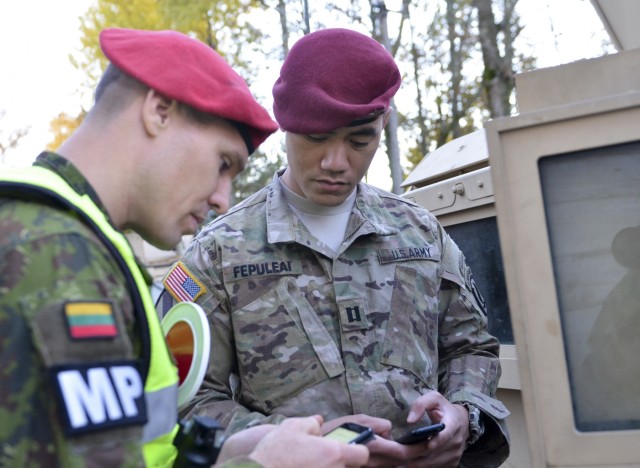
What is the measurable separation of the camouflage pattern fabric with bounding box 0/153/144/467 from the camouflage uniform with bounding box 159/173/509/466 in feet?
3.44

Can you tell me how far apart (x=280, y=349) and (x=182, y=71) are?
3.43 ft

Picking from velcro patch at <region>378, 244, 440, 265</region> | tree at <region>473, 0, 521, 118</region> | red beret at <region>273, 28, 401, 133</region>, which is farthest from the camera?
tree at <region>473, 0, 521, 118</region>

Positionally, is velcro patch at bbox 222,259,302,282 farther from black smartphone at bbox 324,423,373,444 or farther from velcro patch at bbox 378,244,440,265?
black smartphone at bbox 324,423,373,444

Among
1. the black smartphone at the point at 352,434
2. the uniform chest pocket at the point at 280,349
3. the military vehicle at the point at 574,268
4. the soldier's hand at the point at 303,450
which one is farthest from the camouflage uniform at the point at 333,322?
the military vehicle at the point at 574,268

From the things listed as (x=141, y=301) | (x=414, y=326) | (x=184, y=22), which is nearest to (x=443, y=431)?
(x=414, y=326)

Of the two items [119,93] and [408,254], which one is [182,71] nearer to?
[119,93]

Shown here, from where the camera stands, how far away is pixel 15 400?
1.25 meters

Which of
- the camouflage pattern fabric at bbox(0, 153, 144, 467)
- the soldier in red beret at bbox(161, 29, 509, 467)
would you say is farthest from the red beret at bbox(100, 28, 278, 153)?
the soldier in red beret at bbox(161, 29, 509, 467)

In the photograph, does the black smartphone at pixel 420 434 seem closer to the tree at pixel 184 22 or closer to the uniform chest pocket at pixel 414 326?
the uniform chest pocket at pixel 414 326

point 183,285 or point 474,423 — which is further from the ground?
point 183,285

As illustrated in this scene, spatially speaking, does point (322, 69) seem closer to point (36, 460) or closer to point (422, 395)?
point (422, 395)

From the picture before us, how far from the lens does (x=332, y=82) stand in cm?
249

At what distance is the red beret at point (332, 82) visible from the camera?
8.00 ft

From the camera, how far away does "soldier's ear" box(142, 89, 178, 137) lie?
5.17ft
